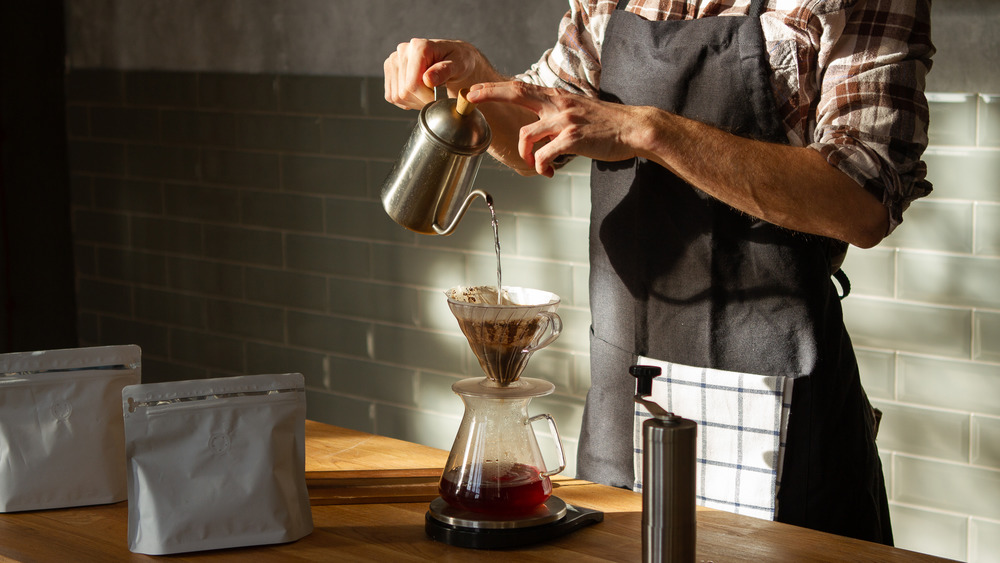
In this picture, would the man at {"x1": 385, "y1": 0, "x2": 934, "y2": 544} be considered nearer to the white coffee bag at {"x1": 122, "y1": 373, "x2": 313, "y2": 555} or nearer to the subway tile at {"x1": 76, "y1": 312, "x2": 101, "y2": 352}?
the white coffee bag at {"x1": 122, "y1": 373, "x2": 313, "y2": 555}

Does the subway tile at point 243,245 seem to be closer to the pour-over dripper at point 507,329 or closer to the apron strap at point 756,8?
the apron strap at point 756,8

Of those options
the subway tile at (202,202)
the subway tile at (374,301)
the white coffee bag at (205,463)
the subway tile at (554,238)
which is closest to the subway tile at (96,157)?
the subway tile at (202,202)

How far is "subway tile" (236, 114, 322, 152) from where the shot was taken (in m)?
3.43

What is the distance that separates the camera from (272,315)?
365 centimetres

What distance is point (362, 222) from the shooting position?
3.37m

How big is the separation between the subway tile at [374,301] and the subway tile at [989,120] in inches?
66.1

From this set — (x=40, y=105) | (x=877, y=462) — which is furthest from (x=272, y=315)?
(x=877, y=462)

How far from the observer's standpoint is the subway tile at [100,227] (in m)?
4.02

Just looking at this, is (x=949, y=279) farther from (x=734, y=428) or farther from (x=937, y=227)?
(x=734, y=428)

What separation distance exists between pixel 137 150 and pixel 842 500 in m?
Answer: 2.98

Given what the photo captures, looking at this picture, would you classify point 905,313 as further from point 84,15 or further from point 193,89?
point 84,15

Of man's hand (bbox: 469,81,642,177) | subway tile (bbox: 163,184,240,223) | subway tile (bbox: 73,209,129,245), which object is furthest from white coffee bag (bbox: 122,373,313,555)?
subway tile (bbox: 73,209,129,245)

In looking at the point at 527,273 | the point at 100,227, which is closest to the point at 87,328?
the point at 100,227

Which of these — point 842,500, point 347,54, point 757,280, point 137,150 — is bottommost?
point 842,500
